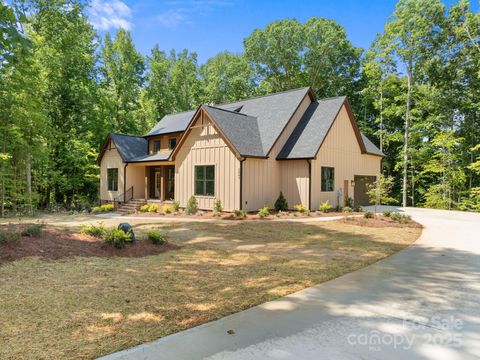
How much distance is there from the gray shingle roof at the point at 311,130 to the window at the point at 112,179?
1252cm

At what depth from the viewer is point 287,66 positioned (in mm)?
35344

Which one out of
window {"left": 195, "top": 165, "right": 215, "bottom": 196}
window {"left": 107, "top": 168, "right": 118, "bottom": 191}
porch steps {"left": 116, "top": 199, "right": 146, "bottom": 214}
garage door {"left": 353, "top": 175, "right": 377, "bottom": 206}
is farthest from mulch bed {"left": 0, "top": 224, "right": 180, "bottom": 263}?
garage door {"left": 353, "top": 175, "right": 377, "bottom": 206}

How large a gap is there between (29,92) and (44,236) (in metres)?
15.3

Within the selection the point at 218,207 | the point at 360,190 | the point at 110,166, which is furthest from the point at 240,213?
the point at 110,166

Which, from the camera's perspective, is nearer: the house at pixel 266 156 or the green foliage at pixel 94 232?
the green foliage at pixel 94 232

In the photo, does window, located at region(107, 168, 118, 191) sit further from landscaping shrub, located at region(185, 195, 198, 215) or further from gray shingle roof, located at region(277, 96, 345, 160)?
gray shingle roof, located at region(277, 96, 345, 160)

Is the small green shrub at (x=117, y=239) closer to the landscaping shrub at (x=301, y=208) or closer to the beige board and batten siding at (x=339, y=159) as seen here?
the landscaping shrub at (x=301, y=208)

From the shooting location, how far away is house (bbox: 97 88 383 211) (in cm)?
1642

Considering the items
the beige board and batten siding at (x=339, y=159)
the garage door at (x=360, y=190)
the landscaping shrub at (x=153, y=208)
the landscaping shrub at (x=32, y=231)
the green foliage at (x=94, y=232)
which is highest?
the beige board and batten siding at (x=339, y=159)

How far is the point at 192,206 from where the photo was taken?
17031mm

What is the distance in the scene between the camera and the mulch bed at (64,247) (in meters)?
6.68

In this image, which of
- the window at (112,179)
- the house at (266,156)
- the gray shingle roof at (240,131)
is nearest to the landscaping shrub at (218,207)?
the house at (266,156)

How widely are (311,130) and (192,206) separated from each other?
26.1 feet

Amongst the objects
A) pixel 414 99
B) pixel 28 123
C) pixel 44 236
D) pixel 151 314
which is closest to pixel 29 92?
pixel 28 123
